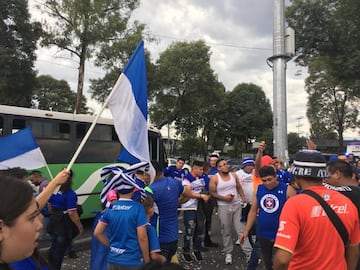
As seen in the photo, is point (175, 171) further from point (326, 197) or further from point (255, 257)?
point (326, 197)

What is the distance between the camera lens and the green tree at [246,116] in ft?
170

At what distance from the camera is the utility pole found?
11836mm

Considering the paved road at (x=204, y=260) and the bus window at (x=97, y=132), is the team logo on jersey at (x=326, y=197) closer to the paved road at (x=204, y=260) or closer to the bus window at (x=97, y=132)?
the paved road at (x=204, y=260)

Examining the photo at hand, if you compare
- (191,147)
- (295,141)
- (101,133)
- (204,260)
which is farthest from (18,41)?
(295,141)

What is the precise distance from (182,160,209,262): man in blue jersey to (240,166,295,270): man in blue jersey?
6.30 feet

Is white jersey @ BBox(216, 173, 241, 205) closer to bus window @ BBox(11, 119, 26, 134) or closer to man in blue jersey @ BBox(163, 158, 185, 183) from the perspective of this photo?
man in blue jersey @ BBox(163, 158, 185, 183)

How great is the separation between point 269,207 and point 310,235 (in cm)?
234

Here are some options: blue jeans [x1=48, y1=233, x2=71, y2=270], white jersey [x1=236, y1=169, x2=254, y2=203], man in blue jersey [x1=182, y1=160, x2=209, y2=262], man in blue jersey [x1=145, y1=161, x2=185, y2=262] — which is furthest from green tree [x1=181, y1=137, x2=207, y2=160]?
man in blue jersey [x1=145, y1=161, x2=185, y2=262]

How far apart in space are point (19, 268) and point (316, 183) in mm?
2079

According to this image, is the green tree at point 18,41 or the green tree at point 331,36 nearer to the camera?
the green tree at point 331,36

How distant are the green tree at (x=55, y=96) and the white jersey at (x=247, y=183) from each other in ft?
128

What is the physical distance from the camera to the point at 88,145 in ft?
33.7

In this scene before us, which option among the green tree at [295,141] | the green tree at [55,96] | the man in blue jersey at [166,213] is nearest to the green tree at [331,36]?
Answer: the man in blue jersey at [166,213]

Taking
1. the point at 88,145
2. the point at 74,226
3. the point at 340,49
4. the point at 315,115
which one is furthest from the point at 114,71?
the point at 315,115
